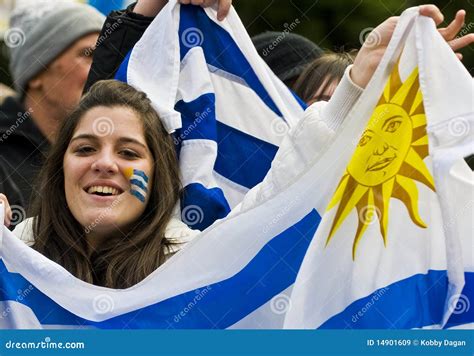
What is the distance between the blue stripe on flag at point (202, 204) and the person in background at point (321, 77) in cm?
65

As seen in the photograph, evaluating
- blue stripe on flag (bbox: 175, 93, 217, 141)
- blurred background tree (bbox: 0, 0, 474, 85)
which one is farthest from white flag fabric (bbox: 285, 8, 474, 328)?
blurred background tree (bbox: 0, 0, 474, 85)

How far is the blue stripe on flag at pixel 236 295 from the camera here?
129 inches

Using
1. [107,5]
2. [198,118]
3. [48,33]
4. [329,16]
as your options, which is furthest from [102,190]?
[329,16]

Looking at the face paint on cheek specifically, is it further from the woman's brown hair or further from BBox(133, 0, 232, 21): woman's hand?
BBox(133, 0, 232, 21): woman's hand

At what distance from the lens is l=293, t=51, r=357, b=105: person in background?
14.5 ft

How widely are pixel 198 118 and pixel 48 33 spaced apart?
1.02m

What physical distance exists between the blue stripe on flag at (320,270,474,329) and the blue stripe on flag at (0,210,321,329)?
0.24 meters

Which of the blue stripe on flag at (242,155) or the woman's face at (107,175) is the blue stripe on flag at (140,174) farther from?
the blue stripe on flag at (242,155)

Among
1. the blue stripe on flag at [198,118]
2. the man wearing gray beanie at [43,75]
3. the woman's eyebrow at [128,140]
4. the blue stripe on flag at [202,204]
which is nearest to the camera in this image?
the woman's eyebrow at [128,140]

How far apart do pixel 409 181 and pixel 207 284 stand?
57cm

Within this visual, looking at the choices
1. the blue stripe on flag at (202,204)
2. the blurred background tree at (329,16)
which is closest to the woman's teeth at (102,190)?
the blue stripe on flag at (202,204)

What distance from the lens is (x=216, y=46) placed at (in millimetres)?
4309

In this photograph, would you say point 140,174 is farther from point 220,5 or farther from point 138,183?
point 220,5
